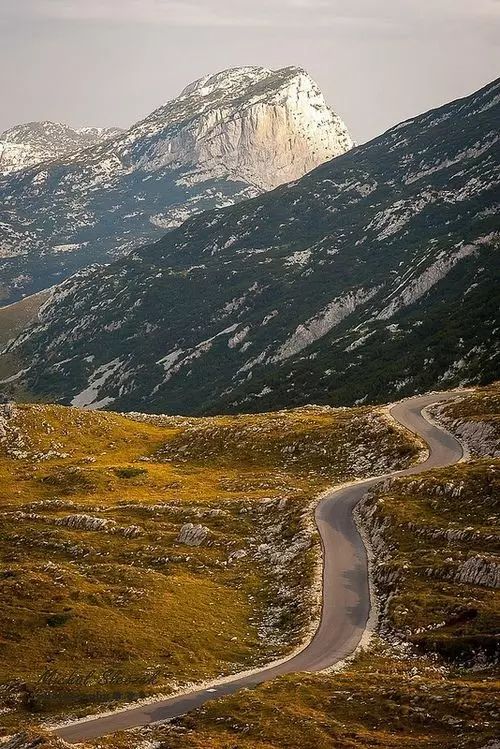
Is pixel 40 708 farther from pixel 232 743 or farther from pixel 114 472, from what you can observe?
pixel 114 472

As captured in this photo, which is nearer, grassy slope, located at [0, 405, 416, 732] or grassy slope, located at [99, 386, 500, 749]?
grassy slope, located at [99, 386, 500, 749]

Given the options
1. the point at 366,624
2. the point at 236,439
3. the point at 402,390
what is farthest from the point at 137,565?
the point at 402,390

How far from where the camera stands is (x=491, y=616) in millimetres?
50469

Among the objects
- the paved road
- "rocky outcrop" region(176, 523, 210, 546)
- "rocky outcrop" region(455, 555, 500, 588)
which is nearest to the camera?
the paved road

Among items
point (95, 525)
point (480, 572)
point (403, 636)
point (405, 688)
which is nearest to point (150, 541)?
point (95, 525)

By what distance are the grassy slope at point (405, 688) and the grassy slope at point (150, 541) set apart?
24.5ft

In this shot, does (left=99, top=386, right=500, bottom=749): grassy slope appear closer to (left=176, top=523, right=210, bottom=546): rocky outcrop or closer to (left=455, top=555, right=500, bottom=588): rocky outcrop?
(left=455, top=555, right=500, bottom=588): rocky outcrop

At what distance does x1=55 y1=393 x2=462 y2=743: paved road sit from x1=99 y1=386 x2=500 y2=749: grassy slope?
2306mm

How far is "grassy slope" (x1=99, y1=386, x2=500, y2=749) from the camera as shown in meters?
38.2

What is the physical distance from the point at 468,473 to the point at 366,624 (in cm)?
2540

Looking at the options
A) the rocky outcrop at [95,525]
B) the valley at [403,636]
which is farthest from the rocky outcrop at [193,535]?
the rocky outcrop at [95,525]

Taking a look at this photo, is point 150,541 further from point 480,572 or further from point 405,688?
point 405,688

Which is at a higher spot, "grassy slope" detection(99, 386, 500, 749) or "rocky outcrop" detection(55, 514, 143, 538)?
"rocky outcrop" detection(55, 514, 143, 538)

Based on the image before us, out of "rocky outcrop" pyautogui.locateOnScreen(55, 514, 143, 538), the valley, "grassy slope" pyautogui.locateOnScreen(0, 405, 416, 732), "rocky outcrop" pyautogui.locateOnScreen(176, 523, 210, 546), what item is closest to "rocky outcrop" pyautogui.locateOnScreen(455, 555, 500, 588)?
the valley
